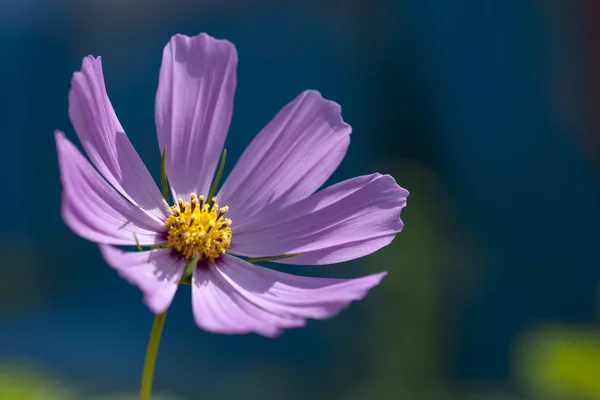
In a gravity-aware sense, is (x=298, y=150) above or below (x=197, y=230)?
above

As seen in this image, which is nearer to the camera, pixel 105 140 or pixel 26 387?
pixel 105 140

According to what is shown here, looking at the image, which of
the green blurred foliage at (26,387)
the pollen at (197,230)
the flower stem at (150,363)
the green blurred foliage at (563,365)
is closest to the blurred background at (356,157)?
the green blurred foliage at (563,365)

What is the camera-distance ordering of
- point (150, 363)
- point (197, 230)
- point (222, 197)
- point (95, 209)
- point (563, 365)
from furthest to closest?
point (563, 365) → point (222, 197) → point (197, 230) → point (95, 209) → point (150, 363)

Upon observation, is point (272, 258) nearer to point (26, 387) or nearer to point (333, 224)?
point (333, 224)

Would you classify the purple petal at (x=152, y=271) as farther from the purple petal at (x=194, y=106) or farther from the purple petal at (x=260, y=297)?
the purple petal at (x=194, y=106)

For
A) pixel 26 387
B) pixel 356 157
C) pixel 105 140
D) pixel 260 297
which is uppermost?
pixel 356 157

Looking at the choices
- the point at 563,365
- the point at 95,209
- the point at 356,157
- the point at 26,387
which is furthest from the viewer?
the point at 356,157

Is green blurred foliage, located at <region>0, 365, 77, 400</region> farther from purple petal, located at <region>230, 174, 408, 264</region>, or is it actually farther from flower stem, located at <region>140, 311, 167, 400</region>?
flower stem, located at <region>140, 311, 167, 400</region>

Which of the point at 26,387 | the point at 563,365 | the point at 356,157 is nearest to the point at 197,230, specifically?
the point at 26,387
